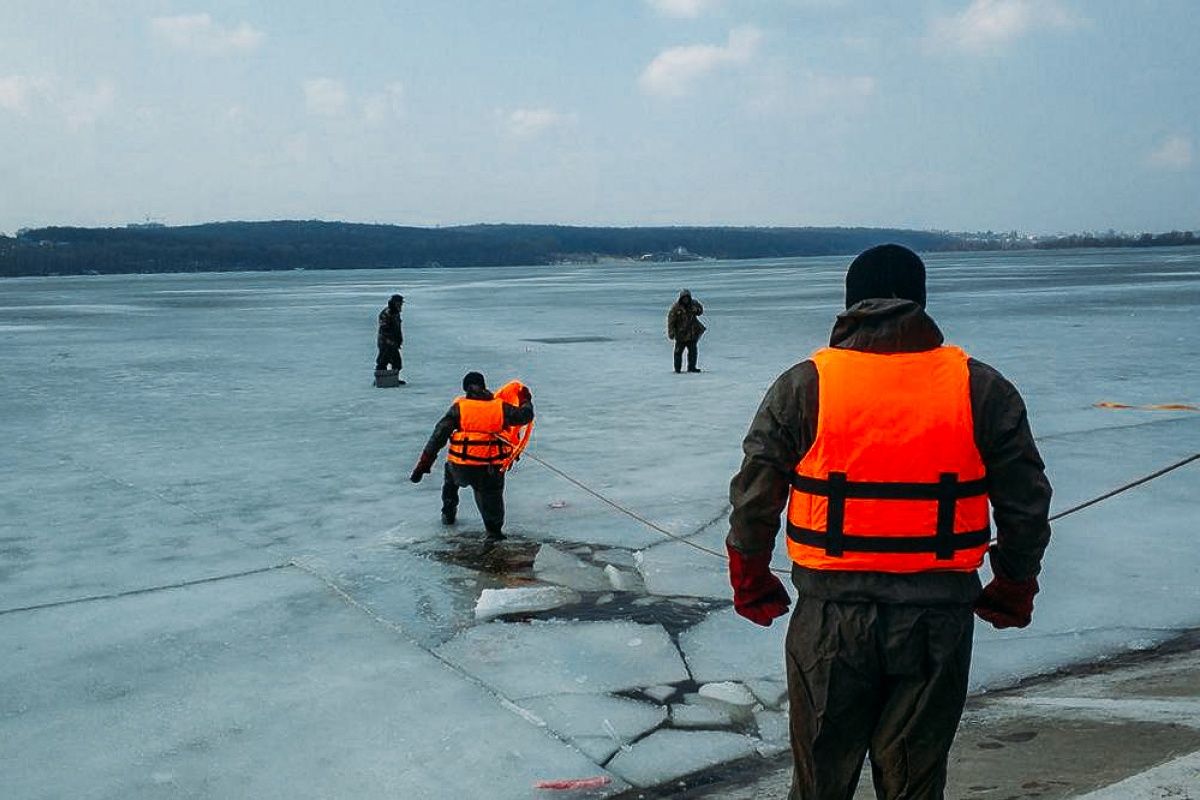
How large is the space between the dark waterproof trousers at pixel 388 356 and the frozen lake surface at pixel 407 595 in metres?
1.50

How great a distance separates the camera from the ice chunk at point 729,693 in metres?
4.79

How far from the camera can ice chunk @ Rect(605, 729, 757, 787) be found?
4137mm

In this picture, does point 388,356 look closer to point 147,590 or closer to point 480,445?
point 480,445

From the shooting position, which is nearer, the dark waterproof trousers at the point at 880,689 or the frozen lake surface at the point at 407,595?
the dark waterproof trousers at the point at 880,689

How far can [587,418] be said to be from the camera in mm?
12789

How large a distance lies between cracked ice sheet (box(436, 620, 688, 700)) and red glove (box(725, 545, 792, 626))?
7.43ft

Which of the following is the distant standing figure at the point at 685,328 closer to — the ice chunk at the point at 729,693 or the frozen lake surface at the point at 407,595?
the frozen lake surface at the point at 407,595

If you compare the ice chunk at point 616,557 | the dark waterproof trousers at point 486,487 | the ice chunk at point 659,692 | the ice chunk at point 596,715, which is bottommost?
the ice chunk at point 659,692

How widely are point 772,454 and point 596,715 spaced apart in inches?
93.6

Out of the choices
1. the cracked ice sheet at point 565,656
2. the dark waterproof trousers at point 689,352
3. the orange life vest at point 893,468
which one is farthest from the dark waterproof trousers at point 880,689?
the dark waterproof trousers at point 689,352

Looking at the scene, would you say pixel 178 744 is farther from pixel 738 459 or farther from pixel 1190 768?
pixel 738 459

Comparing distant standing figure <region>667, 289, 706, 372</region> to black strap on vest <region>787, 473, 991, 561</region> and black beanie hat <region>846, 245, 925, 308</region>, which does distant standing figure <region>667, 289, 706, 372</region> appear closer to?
black beanie hat <region>846, 245, 925, 308</region>

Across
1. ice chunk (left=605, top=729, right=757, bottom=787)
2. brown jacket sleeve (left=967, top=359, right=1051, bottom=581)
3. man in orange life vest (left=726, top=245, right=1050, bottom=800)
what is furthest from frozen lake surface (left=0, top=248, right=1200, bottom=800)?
brown jacket sleeve (left=967, top=359, right=1051, bottom=581)

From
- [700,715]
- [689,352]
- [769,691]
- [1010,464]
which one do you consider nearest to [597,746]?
[700,715]
